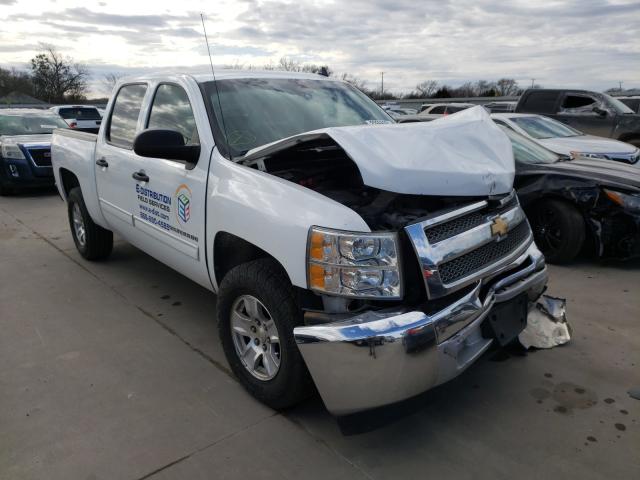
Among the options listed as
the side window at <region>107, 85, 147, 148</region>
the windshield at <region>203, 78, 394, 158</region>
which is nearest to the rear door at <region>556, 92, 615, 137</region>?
the windshield at <region>203, 78, 394, 158</region>

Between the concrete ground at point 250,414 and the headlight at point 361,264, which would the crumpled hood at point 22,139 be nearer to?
the concrete ground at point 250,414

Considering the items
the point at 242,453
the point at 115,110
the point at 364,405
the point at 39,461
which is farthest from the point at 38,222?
the point at 364,405

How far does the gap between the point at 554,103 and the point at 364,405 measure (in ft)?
39.3

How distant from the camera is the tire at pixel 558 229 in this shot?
5121 mm

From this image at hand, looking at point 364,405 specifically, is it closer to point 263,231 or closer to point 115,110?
point 263,231

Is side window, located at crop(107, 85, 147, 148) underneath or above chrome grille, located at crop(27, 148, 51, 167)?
above

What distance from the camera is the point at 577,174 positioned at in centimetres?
519

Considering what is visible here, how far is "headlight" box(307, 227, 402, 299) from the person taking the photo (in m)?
2.29

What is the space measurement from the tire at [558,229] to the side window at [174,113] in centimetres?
376

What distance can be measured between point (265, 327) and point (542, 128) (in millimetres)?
8040

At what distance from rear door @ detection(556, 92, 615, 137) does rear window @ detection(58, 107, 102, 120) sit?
17.2 metres

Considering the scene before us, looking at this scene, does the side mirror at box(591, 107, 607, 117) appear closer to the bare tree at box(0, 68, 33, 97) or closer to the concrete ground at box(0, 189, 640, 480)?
the concrete ground at box(0, 189, 640, 480)

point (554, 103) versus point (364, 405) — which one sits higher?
point (554, 103)

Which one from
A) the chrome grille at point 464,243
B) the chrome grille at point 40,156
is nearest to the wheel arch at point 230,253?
the chrome grille at point 464,243
